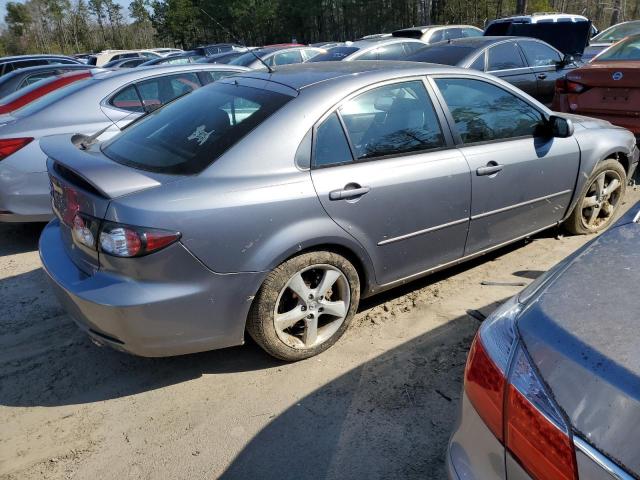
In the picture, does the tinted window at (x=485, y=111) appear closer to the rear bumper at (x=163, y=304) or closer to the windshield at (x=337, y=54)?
the rear bumper at (x=163, y=304)

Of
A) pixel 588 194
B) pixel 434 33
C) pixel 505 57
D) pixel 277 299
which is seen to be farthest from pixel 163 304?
pixel 434 33

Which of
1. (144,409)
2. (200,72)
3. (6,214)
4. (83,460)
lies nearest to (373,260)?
(144,409)

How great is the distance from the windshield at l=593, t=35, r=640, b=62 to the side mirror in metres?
3.39

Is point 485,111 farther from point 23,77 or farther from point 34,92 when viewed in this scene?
point 23,77

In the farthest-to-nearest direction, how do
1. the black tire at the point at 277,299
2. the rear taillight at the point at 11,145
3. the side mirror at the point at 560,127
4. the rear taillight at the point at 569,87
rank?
1. the rear taillight at the point at 569,87
2. the rear taillight at the point at 11,145
3. the side mirror at the point at 560,127
4. the black tire at the point at 277,299

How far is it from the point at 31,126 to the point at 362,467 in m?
4.16

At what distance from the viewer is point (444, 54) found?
24.5ft

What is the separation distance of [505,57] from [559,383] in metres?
7.59

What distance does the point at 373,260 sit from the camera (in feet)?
10.4

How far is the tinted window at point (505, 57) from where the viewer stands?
7.69 m

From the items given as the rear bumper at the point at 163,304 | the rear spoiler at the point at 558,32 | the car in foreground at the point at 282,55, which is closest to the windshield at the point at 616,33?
the rear spoiler at the point at 558,32

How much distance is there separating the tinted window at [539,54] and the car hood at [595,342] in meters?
7.40

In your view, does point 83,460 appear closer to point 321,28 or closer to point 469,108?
point 469,108

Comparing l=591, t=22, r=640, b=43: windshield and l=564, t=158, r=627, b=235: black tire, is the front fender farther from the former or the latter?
l=591, t=22, r=640, b=43: windshield
